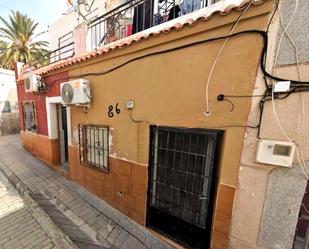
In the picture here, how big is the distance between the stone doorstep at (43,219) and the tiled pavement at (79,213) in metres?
0.05

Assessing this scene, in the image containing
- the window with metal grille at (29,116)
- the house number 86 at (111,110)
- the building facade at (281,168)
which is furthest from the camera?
the window with metal grille at (29,116)

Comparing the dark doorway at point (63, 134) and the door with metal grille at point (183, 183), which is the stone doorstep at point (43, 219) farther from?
the door with metal grille at point (183, 183)

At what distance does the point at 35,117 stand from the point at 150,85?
6.93 metres

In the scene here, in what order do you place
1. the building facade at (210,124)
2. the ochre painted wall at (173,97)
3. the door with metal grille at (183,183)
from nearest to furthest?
the building facade at (210,124), the ochre painted wall at (173,97), the door with metal grille at (183,183)

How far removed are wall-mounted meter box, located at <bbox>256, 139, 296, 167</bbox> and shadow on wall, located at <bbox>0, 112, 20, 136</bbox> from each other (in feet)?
60.0

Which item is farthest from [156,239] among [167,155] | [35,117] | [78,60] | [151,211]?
[35,117]

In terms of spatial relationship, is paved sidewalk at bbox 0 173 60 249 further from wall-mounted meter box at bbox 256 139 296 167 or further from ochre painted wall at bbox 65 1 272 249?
wall-mounted meter box at bbox 256 139 296 167

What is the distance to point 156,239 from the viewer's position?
11.7 ft

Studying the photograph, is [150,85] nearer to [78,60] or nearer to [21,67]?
[78,60]

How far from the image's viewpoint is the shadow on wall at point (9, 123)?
14483 mm

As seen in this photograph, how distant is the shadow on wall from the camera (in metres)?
14.5

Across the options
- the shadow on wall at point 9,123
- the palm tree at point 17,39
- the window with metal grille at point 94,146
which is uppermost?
the palm tree at point 17,39

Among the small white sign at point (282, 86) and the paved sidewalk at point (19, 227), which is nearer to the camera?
the small white sign at point (282, 86)

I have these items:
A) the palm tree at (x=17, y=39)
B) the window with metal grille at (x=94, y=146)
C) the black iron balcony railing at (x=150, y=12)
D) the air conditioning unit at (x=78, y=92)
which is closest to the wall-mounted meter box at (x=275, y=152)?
the black iron balcony railing at (x=150, y=12)
